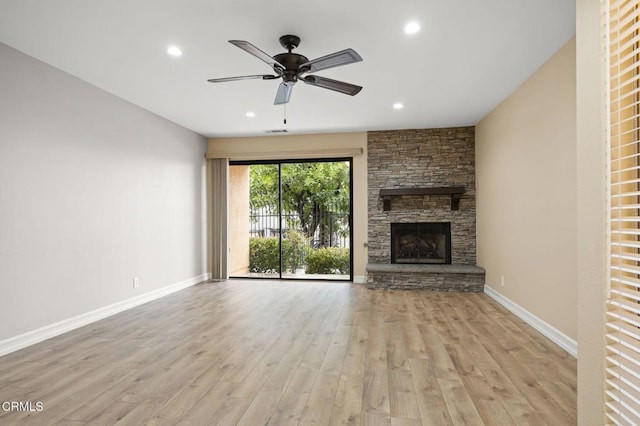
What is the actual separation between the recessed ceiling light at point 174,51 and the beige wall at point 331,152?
3.25 metres

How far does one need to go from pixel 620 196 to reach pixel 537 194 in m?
2.62

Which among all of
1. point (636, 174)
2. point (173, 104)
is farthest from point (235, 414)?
point (173, 104)

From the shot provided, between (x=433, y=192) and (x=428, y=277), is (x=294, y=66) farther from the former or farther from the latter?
(x=428, y=277)

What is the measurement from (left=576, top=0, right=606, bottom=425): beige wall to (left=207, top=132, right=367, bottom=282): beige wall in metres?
4.68

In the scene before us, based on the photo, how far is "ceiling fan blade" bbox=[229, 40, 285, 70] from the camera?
7.36 ft

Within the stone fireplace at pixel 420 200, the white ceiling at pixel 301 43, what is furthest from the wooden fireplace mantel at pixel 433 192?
the white ceiling at pixel 301 43

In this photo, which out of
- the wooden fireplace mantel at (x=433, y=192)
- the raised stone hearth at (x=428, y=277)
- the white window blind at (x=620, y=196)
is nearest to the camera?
the white window blind at (x=620, y=196)

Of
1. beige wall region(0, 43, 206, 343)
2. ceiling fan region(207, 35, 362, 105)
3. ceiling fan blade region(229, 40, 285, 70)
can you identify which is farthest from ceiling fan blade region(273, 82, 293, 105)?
beige wall region(0, 43, 206, 343)

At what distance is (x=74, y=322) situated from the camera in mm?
3676

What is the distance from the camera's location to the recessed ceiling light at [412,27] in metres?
2.71

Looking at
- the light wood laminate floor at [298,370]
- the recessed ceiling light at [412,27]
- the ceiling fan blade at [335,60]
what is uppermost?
the recessed ceiling light at [412,27]

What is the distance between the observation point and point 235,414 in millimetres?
2072

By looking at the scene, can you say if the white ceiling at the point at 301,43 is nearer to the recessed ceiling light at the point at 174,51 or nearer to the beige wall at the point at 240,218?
the recessed ceiling light at the point at 174,51

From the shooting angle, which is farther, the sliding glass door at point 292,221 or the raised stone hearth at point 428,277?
the sliding glass door at point 292,221
